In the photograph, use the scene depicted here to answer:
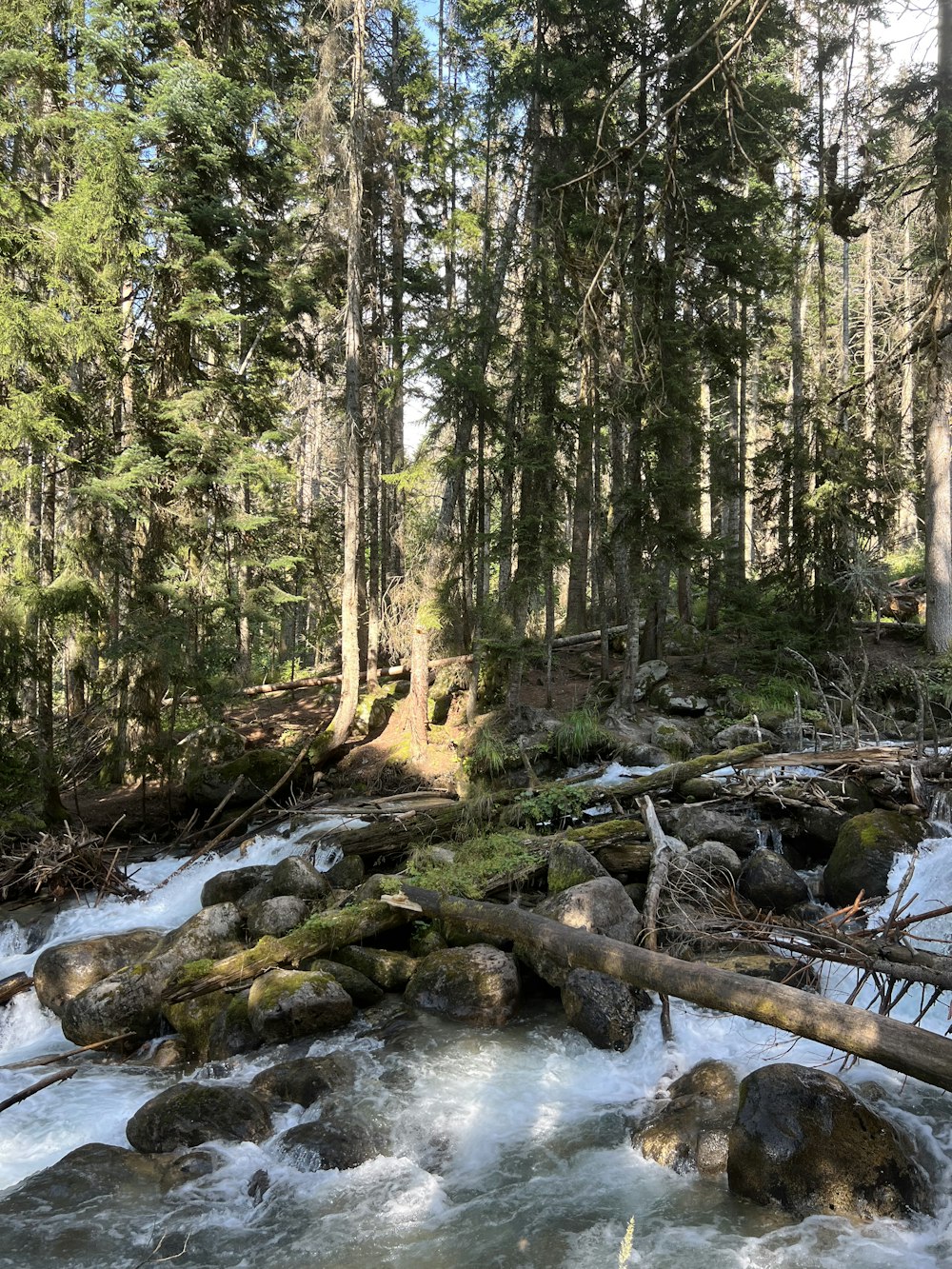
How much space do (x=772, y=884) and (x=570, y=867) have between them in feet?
7.26

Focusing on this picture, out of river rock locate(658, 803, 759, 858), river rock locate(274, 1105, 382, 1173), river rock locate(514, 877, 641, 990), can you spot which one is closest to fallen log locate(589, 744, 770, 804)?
river rock locate(658, 803, 759, 858)

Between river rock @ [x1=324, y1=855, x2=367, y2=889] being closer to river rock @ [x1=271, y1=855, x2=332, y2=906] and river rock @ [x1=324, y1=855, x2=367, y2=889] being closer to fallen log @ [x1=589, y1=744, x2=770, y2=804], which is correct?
river rock @ [x1=271, y1=855, x2=332, y2=906]

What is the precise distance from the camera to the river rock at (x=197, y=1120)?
18.7 ft

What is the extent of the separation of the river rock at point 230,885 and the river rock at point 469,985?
3.41 m

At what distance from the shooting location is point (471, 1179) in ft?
17.4

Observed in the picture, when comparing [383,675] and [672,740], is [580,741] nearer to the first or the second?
[672,740]

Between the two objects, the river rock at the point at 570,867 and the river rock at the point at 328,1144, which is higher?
the river rock at the point at 570,867

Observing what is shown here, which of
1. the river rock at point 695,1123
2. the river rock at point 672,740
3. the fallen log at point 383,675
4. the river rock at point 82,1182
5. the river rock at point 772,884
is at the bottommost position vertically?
the river rock at point 82,1182

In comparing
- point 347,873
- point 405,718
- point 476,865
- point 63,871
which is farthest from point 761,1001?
point 405,718

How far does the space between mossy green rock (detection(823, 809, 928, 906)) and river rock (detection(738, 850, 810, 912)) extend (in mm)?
382

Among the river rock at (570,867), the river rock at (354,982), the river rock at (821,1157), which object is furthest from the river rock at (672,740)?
the river rock at (821,1157)

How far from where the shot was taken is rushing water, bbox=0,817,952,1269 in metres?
4.55

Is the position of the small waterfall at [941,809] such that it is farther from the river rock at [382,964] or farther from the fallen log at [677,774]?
the river rock at [382,964]

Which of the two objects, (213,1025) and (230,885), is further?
(230,885)
